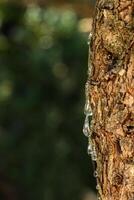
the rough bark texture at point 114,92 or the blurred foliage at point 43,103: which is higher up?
the rough bark texture at point 114,92

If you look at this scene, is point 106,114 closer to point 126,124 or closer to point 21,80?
point 126,124

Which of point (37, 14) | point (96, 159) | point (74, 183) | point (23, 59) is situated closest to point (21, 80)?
point (23, 59)

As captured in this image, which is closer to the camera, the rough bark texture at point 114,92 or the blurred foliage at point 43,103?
the rough bark texture at point 114,92

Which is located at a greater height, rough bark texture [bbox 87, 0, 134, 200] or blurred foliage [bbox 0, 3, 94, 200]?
rough bark texture [bbox 87, 0, 134, 200]

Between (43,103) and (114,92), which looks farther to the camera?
(43,103)

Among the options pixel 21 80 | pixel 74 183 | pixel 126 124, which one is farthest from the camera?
pixel 21 80
